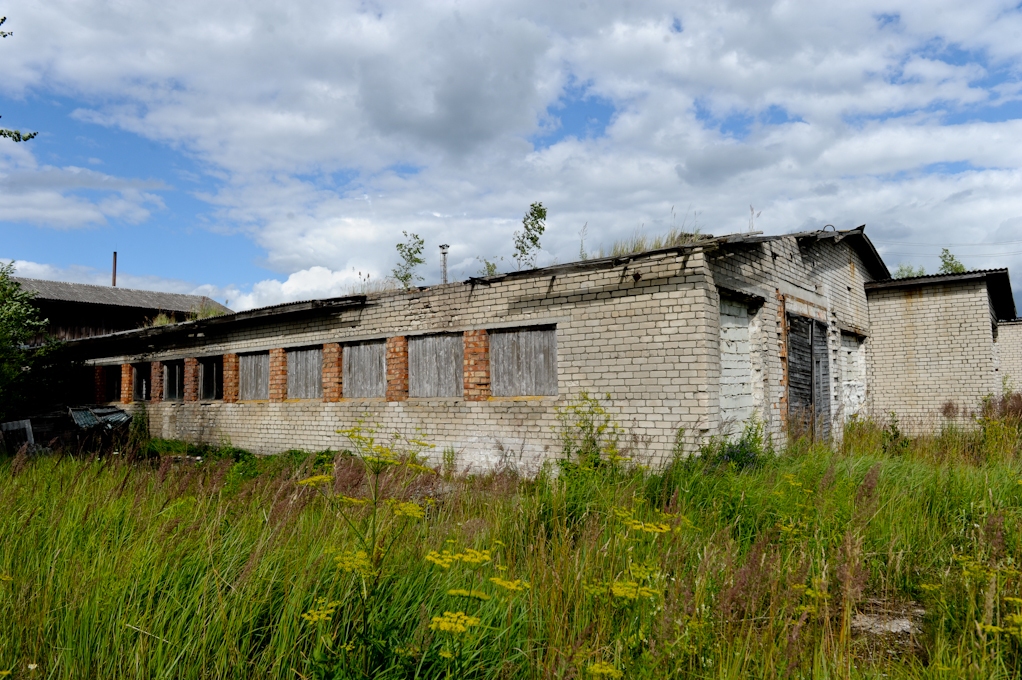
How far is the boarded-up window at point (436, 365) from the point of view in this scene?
9.80 meters

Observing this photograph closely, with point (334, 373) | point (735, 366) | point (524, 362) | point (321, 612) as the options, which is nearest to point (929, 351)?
point (735, 366)

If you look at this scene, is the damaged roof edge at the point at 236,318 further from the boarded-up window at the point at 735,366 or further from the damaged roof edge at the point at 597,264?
the boarded-up window at the point at 735,366

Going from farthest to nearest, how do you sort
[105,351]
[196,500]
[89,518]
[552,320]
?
[105,351] → [552,320] → [196,500] → [89,518]

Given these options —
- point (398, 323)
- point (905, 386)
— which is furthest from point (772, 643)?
point (905, 386)

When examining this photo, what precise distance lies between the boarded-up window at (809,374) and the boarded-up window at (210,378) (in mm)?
11405

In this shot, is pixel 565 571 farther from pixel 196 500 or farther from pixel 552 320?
pixel 552 320

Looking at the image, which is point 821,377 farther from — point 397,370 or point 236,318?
point 236,318

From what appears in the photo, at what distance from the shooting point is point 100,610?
8.44 ft

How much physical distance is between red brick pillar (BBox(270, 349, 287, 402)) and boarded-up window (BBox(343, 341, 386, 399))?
66.3 inches

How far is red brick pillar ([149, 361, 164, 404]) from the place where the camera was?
15.2 metres

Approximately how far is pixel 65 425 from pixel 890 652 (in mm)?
16169

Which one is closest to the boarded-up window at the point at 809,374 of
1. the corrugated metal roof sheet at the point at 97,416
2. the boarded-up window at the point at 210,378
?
the boarded-up window at the point at 210,378

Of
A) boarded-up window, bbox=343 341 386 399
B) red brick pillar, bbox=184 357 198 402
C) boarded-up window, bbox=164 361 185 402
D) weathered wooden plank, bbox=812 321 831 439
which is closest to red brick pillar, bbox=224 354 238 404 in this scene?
red brick pillar, bbox=184 357 198 402

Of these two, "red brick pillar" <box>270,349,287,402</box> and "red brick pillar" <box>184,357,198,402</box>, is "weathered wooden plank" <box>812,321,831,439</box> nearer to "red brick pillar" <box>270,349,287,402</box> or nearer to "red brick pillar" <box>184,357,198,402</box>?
"red brick pillar" <box>270,349,287,402</box>
